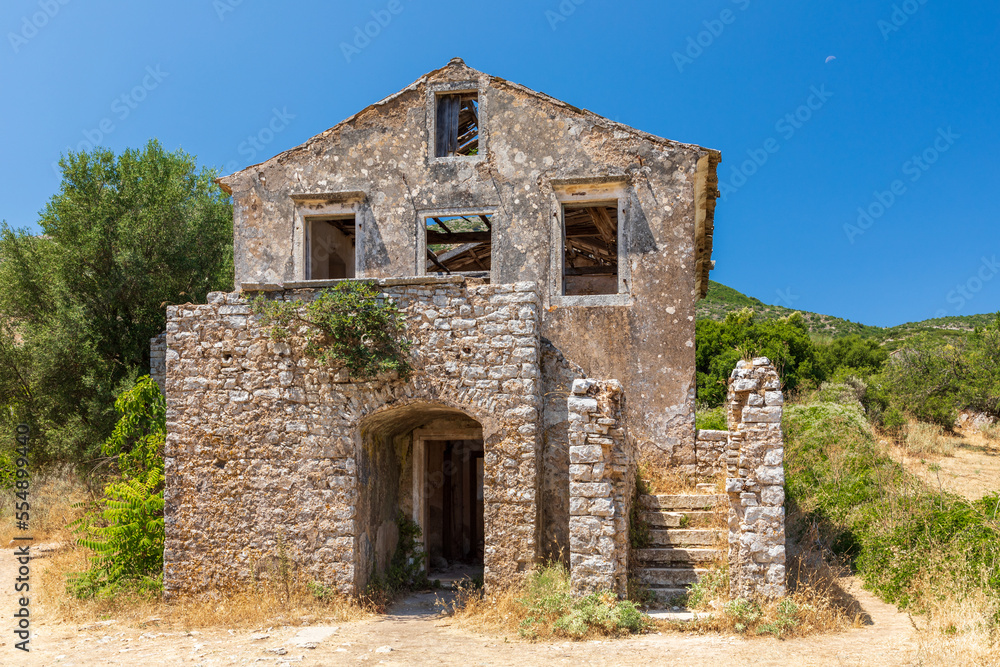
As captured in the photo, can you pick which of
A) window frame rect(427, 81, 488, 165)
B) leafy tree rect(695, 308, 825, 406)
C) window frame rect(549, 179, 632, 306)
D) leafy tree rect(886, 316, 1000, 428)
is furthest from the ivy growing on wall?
leafy tree rect(886, 316, 1000, 428)

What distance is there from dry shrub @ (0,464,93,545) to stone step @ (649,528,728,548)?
10555 millimetres

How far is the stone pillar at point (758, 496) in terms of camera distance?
8.37 metres

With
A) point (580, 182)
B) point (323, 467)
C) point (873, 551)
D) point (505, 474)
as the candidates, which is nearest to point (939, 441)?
point (873, 551)

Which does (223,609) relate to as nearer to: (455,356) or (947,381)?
(455,356)

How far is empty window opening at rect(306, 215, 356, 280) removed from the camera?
13716 millimetres

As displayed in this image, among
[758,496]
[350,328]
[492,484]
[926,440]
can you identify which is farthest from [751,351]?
[350,328]

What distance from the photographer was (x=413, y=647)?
804 cm

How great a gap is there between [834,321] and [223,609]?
124 feet

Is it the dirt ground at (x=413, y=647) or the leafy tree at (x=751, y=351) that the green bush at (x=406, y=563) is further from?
the leafy tree at (x=751, y=351)

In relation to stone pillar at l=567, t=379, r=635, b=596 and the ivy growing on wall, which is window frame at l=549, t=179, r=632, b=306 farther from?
the ivy growing on wall

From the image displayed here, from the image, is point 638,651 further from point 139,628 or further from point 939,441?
point 939,441

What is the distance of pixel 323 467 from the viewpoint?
376 inches

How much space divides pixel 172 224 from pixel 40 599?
8938mm

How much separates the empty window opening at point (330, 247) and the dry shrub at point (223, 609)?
5791 mm
